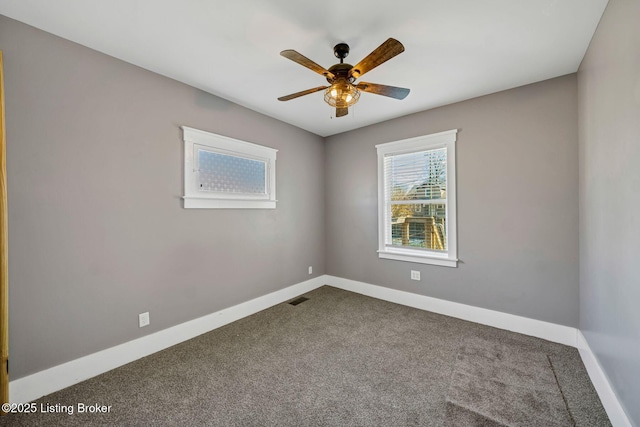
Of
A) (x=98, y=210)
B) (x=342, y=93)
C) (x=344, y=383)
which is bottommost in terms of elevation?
(x=344, y=383)

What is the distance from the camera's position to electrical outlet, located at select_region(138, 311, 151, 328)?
7.45ft

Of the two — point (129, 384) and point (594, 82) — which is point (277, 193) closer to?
point (129, 384)

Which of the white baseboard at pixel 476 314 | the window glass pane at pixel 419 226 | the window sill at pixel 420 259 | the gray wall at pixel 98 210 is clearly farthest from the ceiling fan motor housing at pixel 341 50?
the white baseboard at pixel 476 314

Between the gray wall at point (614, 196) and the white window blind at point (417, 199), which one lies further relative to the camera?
the white window blind at point (417, 199)

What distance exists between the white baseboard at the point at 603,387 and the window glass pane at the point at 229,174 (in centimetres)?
346

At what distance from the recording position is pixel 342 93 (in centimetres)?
199

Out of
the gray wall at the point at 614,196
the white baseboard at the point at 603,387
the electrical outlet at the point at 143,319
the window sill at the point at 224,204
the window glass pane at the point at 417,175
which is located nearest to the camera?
the gray wall at the point at 614,196

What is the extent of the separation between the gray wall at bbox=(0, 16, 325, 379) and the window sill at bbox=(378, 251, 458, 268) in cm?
206

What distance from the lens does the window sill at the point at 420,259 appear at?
3090 mm

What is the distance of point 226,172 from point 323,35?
5.82ft

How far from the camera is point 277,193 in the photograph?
357 cm

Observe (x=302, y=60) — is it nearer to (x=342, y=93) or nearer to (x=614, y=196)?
(x=342, y=93)

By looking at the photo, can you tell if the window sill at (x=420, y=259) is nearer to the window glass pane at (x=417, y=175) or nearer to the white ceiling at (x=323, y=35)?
the window glass pane at (x=417, y=175)

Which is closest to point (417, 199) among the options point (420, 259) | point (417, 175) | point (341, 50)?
point (417, 175)
